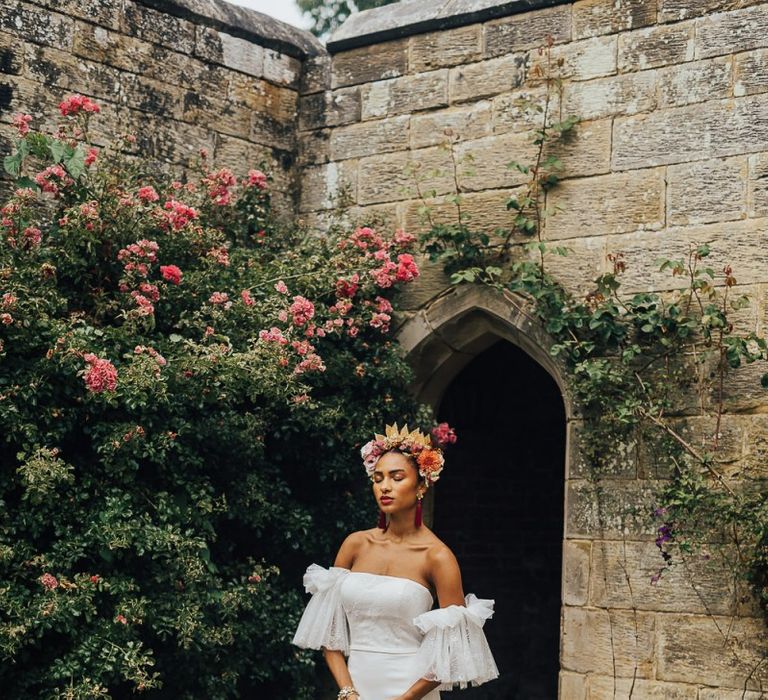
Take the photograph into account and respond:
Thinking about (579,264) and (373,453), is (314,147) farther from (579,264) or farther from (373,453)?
(373,453)

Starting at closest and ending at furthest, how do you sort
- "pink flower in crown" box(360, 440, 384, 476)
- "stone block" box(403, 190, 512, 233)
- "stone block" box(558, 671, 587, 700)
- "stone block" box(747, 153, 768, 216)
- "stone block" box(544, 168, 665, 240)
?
"pink flower in crown" box(360, 440, 384, 476) < "stone block" box(747, 153, 768, 216) < "stone block" box(558, 671, 587, 700) < "stone block" box(544, 168, 665, 240) < "stone block" box(403, 190, 512, 233)

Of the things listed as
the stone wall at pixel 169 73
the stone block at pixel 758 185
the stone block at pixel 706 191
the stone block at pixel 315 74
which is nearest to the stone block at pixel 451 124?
the stone block at pixel 315 74

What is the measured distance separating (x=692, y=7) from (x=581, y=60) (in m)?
0.58

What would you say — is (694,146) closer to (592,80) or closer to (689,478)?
(592,80)

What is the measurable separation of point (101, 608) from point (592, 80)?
3.23m

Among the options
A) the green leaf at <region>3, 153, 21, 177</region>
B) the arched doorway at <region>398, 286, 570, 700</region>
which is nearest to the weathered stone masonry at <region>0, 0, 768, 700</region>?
the green leaf at <region>3, 153, 21, 177</region>

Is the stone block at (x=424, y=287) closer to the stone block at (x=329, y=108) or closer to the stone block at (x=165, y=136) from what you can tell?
the stone block at (x=329, y=108)

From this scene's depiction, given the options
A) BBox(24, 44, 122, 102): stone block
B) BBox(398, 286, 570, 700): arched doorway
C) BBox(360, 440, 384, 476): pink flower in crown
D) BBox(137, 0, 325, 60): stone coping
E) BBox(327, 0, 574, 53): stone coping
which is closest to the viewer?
BBox(360, 440, 384, 476): pink flower in crown

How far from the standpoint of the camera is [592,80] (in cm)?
656

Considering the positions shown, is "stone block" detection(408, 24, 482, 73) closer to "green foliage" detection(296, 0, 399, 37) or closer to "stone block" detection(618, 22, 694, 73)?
"stone block" detection(618, 22, 694, 73)

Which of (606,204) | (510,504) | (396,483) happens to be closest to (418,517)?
(396,483)

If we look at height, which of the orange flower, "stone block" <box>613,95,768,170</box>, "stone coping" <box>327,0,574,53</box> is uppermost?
"stone coping" <box>327,0,574,53</box>

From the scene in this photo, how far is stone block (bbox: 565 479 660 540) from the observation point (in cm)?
613

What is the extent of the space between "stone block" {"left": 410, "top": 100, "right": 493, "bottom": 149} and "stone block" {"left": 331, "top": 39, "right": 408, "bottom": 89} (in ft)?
1.04
